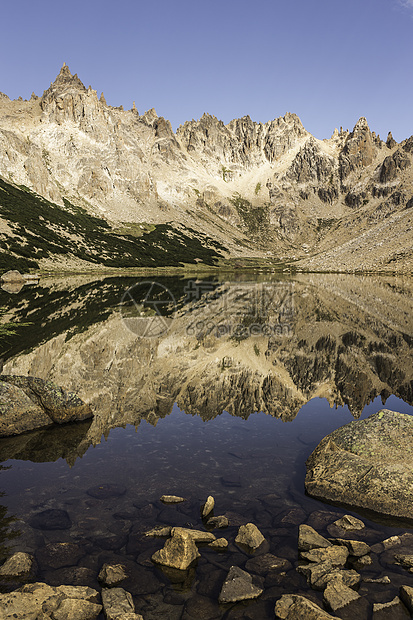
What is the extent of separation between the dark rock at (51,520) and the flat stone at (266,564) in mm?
6117

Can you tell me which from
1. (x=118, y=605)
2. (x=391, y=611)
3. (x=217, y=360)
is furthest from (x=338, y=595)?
(x=217, y=360)

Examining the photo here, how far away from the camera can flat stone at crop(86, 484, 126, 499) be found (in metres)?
14.9

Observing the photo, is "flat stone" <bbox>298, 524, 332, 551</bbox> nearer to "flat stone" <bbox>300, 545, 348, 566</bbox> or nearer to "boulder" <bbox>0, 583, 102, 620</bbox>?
"flat stone" <bbox>300, 545, 348, 566</bbox>

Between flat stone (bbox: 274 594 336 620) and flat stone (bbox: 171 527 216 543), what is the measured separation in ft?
10.1

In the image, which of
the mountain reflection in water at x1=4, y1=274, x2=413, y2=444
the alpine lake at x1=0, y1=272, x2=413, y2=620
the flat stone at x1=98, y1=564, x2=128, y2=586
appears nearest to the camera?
the flat stone at x1=98, y1=564, x2=128, y2=586

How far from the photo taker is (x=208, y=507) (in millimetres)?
13844

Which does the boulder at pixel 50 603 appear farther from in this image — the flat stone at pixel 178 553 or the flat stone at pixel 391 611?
the flat stone at pixel 391 611

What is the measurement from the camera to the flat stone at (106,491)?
14.9 m

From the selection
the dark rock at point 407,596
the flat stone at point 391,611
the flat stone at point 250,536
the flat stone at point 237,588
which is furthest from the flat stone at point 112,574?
the dark rock at point 407,596

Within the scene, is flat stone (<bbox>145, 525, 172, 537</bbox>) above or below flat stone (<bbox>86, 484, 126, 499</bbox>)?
above

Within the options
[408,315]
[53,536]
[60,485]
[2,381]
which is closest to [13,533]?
[53,536]

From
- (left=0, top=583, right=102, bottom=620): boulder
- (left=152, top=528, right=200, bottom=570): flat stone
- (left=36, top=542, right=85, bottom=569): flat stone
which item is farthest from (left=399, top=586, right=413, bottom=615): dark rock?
(left=36, top=542, right=85, bottom=569): flat stone

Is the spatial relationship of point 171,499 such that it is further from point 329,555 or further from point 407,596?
point 407,596

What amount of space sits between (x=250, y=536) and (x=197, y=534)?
167cm
